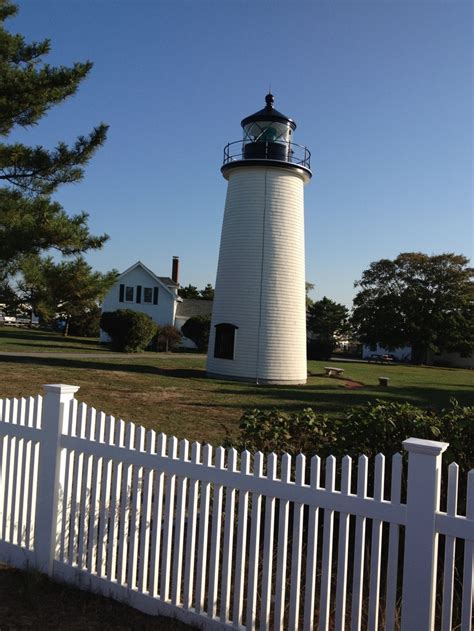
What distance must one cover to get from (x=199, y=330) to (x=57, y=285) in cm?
2834

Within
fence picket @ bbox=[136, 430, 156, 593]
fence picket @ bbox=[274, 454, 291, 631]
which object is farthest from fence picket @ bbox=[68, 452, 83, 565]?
fence picket @ bbox=[274, 454, 291, 631]

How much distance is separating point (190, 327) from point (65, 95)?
28365mm

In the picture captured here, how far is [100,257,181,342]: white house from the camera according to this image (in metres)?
40.1

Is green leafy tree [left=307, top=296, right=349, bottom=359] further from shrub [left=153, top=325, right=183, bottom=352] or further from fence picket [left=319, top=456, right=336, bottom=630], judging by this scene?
fence picket [left=319, top=456, right=336, bottom=630]

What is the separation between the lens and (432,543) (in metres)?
2.87

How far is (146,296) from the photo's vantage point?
40500 mm

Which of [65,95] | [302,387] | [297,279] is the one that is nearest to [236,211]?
[297,279]

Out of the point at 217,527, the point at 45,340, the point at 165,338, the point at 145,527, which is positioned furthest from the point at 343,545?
the point at 45,340

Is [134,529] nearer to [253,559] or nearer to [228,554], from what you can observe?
[228,554]

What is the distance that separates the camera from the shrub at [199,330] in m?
39.0

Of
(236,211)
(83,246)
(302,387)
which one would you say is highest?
(236,211)

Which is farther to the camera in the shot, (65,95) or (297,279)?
(297,279)

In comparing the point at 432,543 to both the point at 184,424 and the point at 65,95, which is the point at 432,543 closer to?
the point at 184,424

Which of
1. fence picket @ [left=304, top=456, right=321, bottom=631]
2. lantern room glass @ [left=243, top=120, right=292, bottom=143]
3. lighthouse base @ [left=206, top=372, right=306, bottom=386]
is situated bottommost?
lighthouse base @ [left=206, top=372, right=306, bottom=386]
